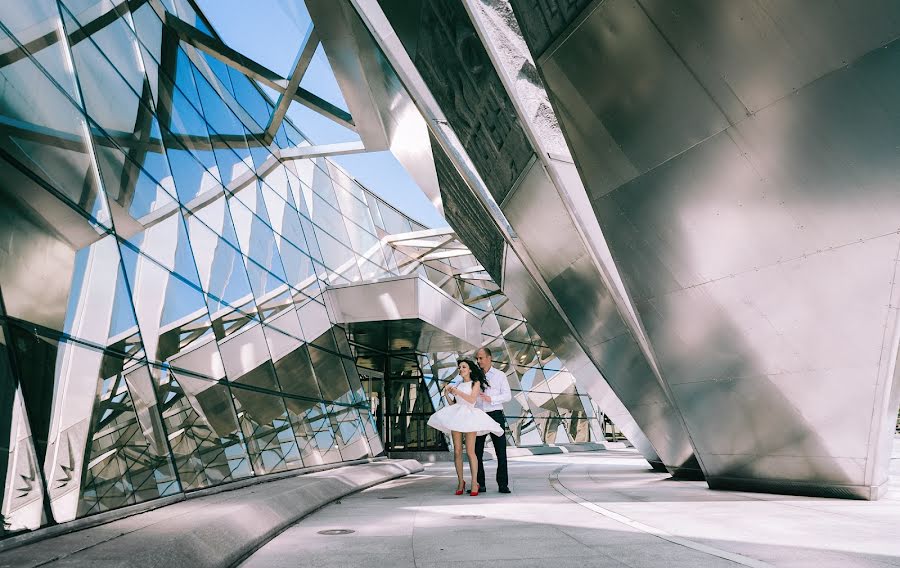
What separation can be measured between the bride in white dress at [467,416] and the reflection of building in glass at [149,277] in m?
3.38

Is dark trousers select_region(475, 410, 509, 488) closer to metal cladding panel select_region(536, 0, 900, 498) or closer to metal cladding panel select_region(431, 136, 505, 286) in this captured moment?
metal cladding panel select_region(536, 0, 900, 498)

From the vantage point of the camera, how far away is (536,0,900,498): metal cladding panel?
13.9 feet

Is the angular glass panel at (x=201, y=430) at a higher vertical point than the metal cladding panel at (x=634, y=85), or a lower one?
lower

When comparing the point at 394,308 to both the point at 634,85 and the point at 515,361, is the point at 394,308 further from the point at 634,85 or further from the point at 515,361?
the point at 515,361

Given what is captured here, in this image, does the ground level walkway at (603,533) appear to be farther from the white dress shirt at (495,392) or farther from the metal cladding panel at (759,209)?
the white dress shirt at (495,392)

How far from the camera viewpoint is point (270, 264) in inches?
596

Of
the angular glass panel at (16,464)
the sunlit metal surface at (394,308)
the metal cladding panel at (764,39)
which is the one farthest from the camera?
the sunlit metal surface at (394,308)

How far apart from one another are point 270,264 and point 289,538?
Result: 437 inches

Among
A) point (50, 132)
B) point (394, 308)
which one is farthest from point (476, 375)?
point (394, 308)

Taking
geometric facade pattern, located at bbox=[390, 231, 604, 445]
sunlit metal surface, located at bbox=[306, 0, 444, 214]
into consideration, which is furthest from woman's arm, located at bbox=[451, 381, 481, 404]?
geometric facade pattern, located at bbox=[390, 231, 604, 445]

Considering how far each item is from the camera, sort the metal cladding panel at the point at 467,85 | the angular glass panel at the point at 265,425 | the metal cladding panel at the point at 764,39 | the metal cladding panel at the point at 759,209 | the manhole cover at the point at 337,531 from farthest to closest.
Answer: the angular glass panel at the point at 265,425, the metal cladding panel at the point at 467,85, the manhole cover at the point at 337,531, the metal cladding panel at the point at 759,209, the metal cladding panel at the point at 764,39

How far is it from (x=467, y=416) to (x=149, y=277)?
4.85 m

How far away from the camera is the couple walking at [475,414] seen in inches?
324

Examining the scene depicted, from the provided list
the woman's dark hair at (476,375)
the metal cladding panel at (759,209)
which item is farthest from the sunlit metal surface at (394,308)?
the metal cladding panel at (759,209)
